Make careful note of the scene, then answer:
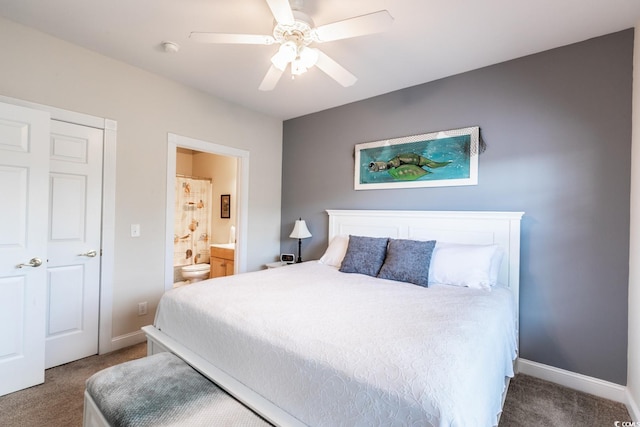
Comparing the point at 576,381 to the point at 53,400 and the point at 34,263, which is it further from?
the point at 34,263

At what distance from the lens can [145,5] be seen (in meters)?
1.95

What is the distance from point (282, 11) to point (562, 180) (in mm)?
2348

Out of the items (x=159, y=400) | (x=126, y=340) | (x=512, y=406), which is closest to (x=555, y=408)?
(x=512, y=406)

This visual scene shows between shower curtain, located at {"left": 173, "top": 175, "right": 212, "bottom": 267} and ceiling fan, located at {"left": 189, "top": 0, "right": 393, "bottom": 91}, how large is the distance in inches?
147

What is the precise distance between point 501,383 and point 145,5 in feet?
10.0

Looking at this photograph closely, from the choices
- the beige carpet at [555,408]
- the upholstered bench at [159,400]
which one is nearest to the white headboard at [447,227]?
the beige carpet at [555,408]

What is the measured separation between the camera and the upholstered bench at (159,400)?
119 centimetres

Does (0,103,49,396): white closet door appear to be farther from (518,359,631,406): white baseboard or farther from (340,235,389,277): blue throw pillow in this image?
(518,359,631,406): white baseboard

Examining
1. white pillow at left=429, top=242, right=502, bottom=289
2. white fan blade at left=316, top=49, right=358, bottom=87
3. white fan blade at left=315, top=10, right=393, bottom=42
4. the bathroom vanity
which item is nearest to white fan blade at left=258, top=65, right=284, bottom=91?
white fan blade at left=316, top=49, right=358, bottom=87

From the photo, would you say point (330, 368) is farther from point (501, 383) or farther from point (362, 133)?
point (362, 133)

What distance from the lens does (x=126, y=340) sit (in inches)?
109

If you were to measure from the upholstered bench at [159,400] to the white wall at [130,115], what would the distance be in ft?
4.95

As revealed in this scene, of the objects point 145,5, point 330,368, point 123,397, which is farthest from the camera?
point 145,5

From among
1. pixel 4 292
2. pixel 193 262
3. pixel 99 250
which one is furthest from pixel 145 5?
pixel 193 262
